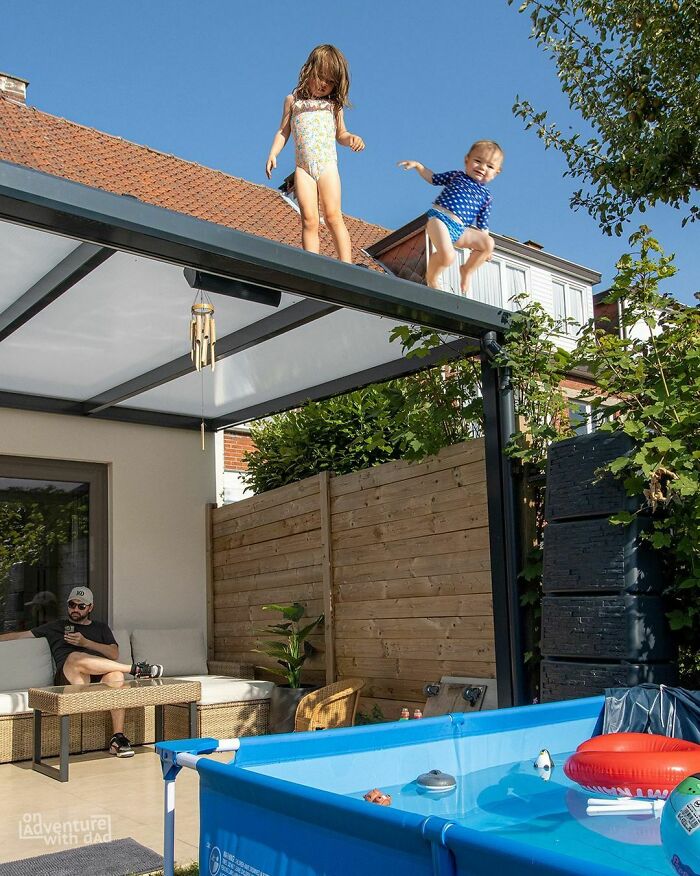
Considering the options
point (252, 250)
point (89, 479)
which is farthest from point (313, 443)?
point (252, 250)

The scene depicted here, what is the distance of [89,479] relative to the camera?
28.8ft

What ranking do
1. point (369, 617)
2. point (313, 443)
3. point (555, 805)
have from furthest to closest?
1. point (313, 443)
2. point (369, 617)
3. point (555, 805)

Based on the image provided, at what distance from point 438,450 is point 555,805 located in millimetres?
3123

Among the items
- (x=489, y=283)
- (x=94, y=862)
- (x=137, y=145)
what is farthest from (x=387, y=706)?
(x=489, y=283)

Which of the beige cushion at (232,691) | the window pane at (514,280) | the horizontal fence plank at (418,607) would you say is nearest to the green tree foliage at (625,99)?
the horizontal fence plank at (418,607)

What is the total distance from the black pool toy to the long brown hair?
374 cm

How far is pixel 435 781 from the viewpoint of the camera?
306 cm

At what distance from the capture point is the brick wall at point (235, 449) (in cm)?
1011

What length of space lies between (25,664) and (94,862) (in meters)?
3.75

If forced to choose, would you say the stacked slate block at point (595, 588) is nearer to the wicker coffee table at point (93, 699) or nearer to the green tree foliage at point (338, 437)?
the green tree foliage at point (338, 437)

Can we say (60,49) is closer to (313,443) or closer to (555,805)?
(313,443)

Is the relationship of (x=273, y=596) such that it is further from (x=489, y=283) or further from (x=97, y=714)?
(x=489, y=283)

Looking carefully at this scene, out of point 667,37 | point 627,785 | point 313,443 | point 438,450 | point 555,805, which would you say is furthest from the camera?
point 313,443

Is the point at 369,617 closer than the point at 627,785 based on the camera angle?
No
